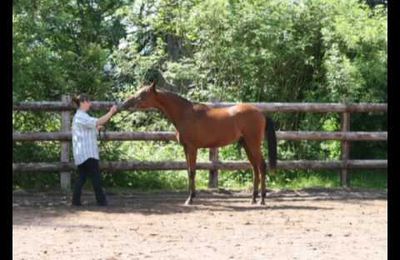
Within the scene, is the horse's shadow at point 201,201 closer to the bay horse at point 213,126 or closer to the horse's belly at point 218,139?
the bay horse at point 213,126

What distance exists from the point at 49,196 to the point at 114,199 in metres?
1.11

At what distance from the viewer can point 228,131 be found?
898 centimetres

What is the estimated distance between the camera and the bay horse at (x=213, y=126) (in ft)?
29.2

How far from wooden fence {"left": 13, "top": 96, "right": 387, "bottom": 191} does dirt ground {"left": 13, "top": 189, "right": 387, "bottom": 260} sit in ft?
1.74

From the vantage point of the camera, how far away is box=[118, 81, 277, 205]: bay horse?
8.91 metres

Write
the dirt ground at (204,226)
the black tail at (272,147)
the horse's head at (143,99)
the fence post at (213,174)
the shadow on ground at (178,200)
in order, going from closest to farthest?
the dirt ground at (204,226) < the shadow on ground at (178,200) < the horse's head at (143,99) < the black tail at (272,147) < the fence post at (213,174)

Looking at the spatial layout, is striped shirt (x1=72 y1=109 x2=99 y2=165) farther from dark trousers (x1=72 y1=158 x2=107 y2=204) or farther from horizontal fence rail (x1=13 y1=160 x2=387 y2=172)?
horizontal fence rail (x1=13 y1=160 x2=387 y2=172)

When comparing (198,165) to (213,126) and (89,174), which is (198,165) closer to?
(213,126)

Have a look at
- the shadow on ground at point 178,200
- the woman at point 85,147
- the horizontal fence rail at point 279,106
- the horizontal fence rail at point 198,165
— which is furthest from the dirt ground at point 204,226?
the horizontal fence rail at point 279,106

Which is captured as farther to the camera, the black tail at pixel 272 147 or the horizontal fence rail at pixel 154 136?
the horizontal fence rail at pixel 154 136

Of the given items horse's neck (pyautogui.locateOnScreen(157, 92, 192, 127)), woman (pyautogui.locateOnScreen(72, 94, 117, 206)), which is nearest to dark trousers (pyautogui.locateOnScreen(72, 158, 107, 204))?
woman (pyautogui.locateOnScreen(72, 94, 117, 206))

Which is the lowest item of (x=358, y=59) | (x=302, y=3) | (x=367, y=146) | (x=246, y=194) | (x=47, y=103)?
(x=246, y=194)
